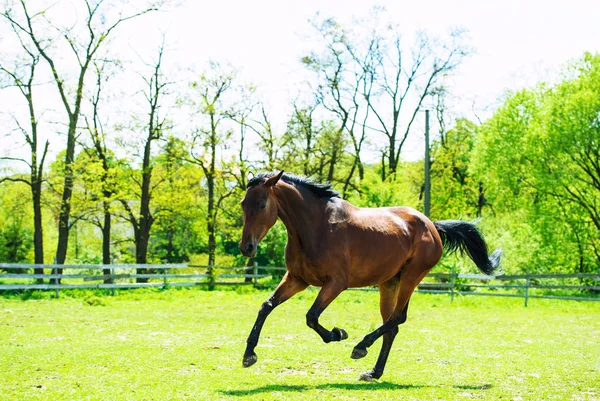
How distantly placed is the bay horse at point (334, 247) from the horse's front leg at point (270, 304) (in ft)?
0.04

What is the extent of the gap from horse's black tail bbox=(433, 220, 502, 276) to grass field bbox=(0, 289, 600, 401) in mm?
1676

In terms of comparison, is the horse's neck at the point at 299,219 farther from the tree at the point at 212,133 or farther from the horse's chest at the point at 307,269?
the tree at the point at 212,133

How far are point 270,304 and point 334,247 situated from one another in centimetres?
103

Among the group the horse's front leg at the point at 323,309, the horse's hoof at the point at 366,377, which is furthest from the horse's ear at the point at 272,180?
the horse's hoof at the point at 366,377

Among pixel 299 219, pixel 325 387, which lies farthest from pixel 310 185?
pixel 325 387

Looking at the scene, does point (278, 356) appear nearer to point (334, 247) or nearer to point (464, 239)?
point (334, 247)

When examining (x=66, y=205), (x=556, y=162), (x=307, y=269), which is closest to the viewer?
(x=307, y=269)

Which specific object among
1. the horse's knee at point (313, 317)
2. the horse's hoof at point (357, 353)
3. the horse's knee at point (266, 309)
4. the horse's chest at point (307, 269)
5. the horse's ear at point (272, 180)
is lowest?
the horse's hoof at point (357, 353)

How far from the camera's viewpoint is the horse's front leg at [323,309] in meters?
7.23

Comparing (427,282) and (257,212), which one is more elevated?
(257,212)

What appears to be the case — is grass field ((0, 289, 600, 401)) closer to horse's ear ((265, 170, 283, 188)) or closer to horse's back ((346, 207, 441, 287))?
horse's back ((346, 207, 441, 287))

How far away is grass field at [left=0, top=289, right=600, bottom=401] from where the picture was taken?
7.09 m

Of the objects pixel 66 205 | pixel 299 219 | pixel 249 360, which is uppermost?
pixel 66 205

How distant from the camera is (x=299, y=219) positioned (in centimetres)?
756
